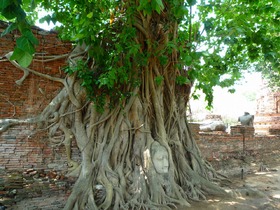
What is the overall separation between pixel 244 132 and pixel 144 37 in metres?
5.23

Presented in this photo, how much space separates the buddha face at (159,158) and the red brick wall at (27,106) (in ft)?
5.43

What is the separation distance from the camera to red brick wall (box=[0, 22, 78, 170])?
4465 millimetres

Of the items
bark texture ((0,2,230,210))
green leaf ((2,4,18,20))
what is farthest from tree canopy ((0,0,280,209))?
green leaf ((2,4,18,20))

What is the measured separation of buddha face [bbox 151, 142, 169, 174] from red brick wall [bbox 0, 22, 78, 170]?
1654mm

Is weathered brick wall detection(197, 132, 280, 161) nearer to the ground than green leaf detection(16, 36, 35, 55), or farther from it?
nearer to the ground

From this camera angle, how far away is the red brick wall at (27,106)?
4465mm

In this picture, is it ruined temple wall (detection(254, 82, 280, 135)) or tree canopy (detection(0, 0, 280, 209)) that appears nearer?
tree canopy (detection(0, 0, 280, 209))

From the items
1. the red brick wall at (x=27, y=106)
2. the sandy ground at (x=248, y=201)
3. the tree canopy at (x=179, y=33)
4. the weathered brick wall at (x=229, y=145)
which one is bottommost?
the sandy ground at (x=248, y=201)

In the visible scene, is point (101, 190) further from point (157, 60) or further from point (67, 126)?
point (157, 60)

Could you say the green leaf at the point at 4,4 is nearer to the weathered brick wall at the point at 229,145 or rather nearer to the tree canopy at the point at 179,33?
the tree canopy at the point at 179,33

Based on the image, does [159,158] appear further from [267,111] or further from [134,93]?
[267,111]

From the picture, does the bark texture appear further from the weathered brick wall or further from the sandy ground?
the weathered brick wall

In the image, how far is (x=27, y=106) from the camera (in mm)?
4680

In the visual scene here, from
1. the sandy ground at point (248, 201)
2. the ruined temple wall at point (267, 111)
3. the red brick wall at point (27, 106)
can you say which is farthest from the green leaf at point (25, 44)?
the ruined temple wall at point (267, 111)
